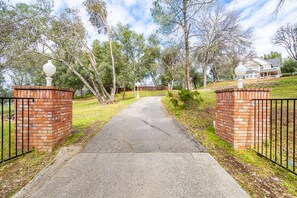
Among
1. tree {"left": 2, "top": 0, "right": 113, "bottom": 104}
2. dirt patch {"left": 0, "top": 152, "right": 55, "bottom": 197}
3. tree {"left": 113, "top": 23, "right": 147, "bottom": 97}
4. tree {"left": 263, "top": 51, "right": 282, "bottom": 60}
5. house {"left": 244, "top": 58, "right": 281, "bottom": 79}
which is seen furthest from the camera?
tree {"left": 263, "top": 51, "right": 282, "bottom": 60}

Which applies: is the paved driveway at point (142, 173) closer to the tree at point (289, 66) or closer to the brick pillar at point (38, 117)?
the brick pillar at point (38, 117)

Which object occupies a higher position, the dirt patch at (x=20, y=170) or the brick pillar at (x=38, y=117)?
the brick pillar at (x=38, y=117)

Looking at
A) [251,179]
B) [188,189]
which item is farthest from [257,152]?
[188,189]

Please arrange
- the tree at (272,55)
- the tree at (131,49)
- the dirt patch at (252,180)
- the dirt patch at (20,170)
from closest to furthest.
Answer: the dirt patch at (252,180), the dirt patch at (20,170), the tree at (131,49), the tree at (272,55)

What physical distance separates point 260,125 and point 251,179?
141 cm

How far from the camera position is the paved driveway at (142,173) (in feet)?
6.01

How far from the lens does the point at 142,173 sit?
221 cm

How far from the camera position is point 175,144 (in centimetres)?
333

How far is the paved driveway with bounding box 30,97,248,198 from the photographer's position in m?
1.83

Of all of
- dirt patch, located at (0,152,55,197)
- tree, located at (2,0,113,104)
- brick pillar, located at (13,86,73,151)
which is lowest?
dirt patch, located at (0,152,55,197)

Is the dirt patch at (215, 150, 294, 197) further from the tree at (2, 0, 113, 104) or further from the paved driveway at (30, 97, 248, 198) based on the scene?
the tree at (2, 0, 113, 104)

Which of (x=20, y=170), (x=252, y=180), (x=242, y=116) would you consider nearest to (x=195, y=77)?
(x=242, y=116)

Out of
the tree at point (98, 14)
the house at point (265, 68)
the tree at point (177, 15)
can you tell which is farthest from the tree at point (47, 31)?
the house at point (265, 68)

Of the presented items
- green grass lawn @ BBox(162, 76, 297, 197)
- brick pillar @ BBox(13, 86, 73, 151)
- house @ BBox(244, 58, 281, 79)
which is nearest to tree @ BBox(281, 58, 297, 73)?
house @ BBox(244, 58, 281, 79)
